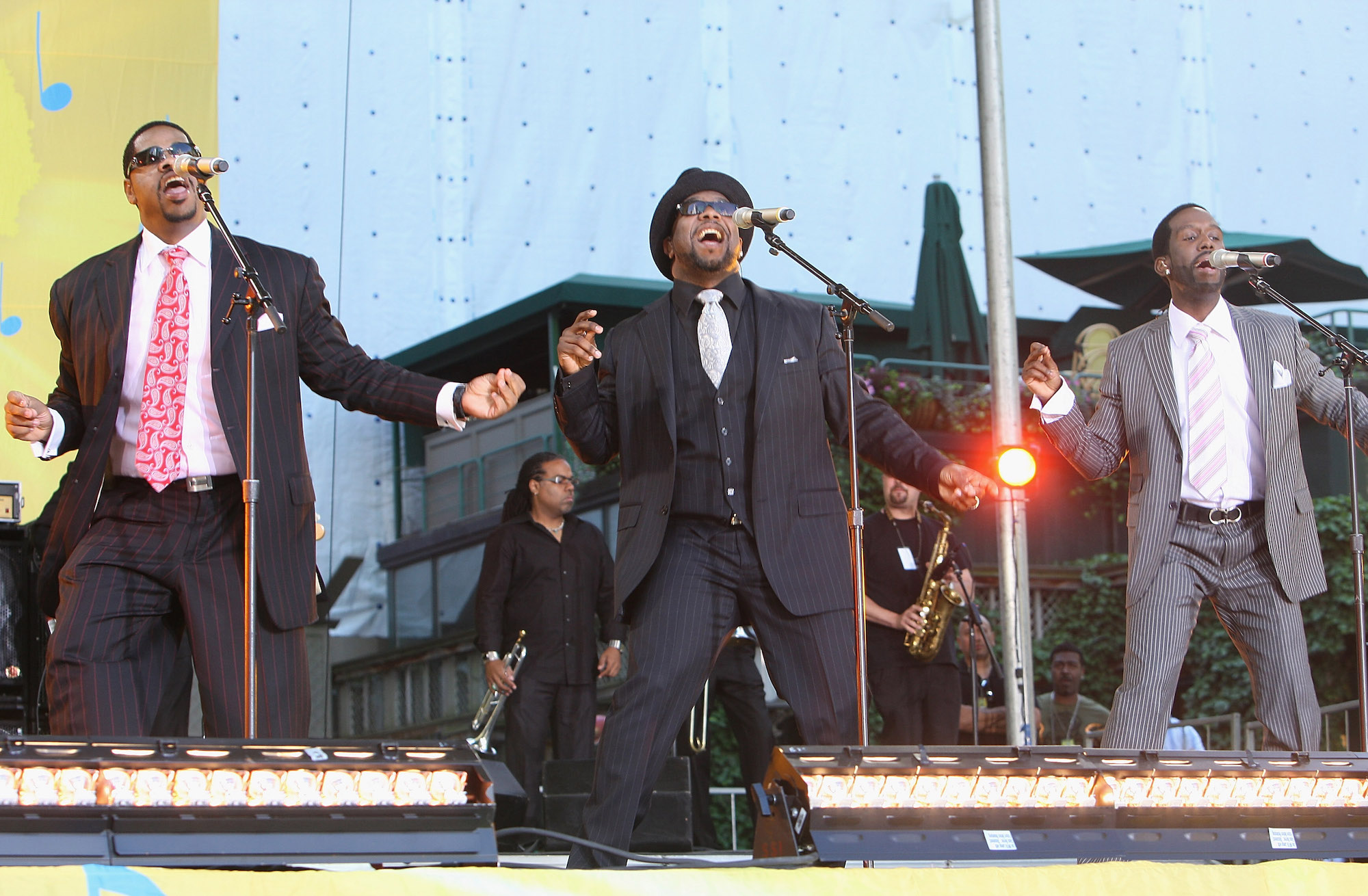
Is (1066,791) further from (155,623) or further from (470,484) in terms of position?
(470,484)

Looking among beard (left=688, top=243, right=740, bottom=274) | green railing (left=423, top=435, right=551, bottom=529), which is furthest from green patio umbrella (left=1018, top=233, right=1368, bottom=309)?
beard (left=688, top=243, right=740, bottom=274)

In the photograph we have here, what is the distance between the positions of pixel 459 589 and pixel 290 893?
865cm

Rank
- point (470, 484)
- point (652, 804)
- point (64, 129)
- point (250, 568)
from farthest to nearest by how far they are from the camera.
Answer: point (470, 484) < point (64, 129) < point (652, 804) < point (250, 568)

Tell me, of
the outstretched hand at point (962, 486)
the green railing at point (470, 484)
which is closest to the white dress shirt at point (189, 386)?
the outstretched hand at point (962, 486)

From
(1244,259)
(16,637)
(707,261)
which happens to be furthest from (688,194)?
(16,637)

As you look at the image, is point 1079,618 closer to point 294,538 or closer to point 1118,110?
point 1118,110

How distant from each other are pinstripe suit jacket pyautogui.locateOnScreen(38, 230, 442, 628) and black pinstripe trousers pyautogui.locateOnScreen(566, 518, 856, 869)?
75 cm

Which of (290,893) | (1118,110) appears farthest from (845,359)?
(1118,110)

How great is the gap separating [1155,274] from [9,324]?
324 inches

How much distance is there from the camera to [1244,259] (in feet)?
13.7

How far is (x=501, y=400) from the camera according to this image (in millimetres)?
3414

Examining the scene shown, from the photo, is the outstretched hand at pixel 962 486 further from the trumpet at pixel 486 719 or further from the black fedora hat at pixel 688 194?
the trumpet at pixel 486 719

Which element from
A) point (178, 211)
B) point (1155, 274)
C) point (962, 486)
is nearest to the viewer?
point (178, 211)

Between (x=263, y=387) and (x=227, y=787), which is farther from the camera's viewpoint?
(x=263, y=387)
